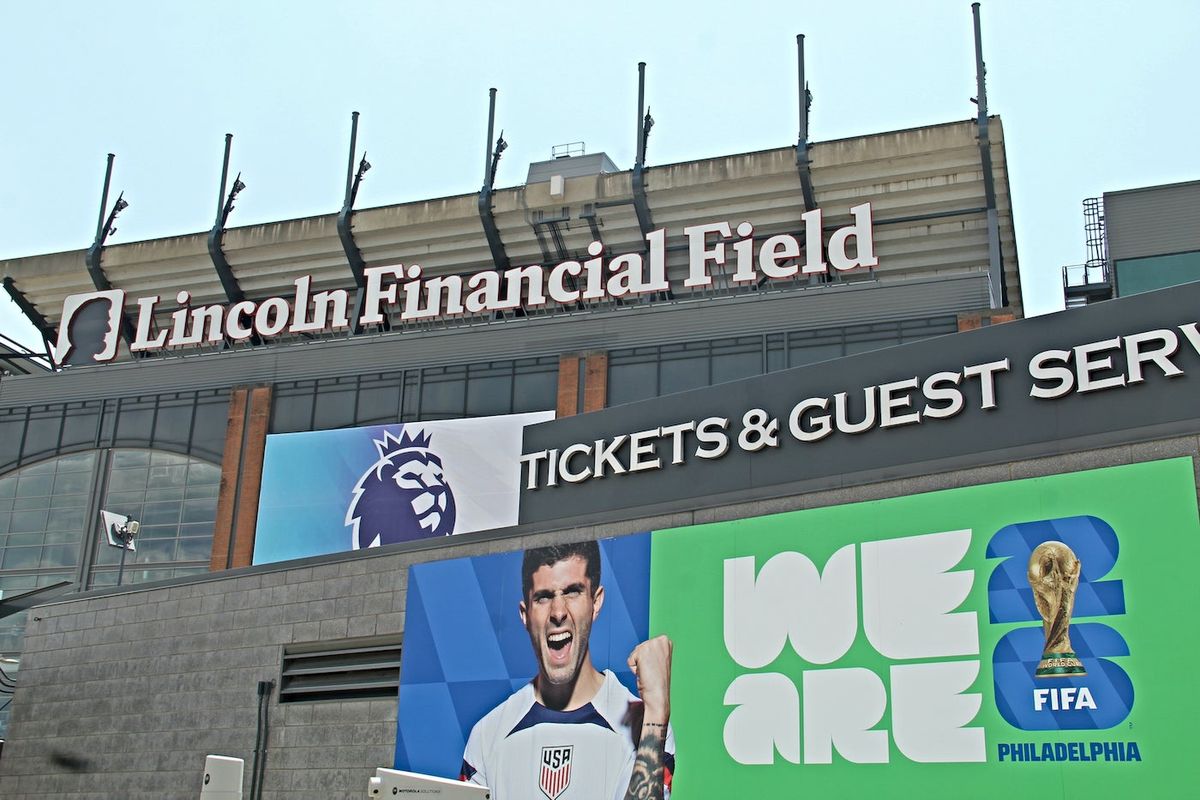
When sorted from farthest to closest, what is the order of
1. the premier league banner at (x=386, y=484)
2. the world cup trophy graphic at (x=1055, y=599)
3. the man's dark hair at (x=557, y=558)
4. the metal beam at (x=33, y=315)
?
the metal beam at (x=33, y=315), the premier league banner at (x=386, y=484), the man's dark hair at (x=557, y=558), the world cup trophy graphic at (x=1055, y=599)

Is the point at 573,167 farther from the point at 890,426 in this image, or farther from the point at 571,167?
the point at 890,426

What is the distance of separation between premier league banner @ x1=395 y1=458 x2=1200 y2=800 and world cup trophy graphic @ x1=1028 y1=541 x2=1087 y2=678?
0.03 metres

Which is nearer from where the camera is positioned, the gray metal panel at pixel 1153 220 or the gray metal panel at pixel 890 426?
the gray metal panel at pixel 890 426

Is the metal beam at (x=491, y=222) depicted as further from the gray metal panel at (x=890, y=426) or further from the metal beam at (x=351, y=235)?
the gray metal panel at (x=890, y=426)

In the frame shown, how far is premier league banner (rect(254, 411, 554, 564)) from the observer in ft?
122

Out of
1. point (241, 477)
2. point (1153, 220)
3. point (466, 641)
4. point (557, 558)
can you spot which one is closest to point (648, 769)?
point (557, 558)

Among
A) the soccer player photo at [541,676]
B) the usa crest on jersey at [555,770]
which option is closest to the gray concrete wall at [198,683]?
the soccer player photo at [541,676]

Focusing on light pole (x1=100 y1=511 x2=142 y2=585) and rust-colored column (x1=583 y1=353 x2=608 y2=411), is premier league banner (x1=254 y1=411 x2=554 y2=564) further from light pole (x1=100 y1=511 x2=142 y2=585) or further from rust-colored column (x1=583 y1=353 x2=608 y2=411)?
light pole (x1=100 y1=511 x2=142 y2=585)

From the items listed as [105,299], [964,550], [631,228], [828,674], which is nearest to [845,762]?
[828,674]

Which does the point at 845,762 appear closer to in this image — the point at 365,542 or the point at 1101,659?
the point at 1101,659

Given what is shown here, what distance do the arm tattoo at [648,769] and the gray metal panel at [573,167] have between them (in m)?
28.2

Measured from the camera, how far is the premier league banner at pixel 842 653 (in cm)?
1534

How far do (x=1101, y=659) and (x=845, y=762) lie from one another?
3640 mm

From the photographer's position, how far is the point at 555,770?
20.7 meters
